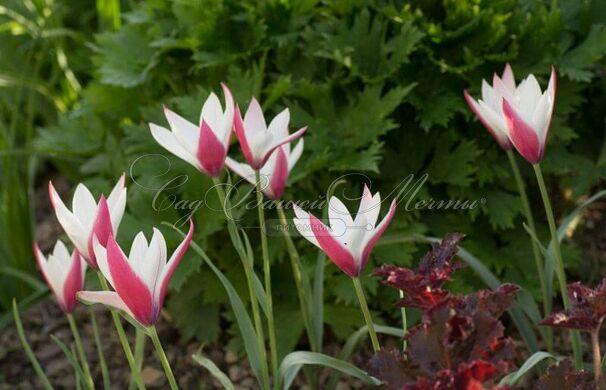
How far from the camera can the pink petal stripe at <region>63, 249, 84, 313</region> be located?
5.17ft

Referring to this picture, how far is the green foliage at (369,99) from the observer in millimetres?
2158

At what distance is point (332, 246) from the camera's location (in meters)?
1.36

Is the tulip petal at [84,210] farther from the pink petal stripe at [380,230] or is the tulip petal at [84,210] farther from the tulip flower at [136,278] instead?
the pink petal stripe at [380,230]

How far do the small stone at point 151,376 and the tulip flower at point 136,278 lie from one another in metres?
1.09

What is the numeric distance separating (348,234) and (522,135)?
13.8 inches

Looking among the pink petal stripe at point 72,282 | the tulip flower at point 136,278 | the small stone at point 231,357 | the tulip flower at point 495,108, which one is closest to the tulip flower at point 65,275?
the pink petal stripe at point 72,282

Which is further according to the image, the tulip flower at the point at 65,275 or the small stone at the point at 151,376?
the small stone at the point at 151,376

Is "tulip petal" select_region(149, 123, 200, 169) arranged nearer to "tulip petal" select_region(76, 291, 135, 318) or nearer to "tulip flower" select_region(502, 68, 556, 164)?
"tulip petal" select_region(76, 291, 135, 318)

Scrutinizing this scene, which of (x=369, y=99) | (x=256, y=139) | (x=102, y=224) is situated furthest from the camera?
(x=369, y=99)

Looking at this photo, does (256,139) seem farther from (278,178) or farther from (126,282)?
(126,282)

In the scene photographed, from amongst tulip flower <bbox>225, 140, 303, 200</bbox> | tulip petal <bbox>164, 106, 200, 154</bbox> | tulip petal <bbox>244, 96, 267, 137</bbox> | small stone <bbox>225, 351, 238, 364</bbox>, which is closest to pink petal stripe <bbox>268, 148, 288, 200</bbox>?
tulip flower <bbox>225, 140, 303, 200</bbox>

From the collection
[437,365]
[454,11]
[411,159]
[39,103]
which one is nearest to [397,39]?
[454,11]

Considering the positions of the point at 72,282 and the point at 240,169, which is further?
the point at 240,169

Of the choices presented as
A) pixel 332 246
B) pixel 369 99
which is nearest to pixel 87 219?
pixel 332 246
